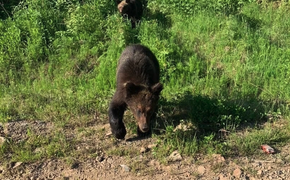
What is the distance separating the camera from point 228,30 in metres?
8.94

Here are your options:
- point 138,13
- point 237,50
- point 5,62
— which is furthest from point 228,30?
point 5,62

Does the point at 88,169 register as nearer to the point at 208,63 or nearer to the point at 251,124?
the point at 251,124

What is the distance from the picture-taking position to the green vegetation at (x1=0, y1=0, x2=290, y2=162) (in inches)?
232

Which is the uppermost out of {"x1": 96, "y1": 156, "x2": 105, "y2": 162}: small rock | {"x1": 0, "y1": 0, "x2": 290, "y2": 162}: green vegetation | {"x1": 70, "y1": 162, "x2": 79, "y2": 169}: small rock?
{"x1": 0, "y1": 0, "x2": 290, "y2": 162}: green vegetation

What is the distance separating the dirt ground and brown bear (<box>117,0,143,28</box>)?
490 cm

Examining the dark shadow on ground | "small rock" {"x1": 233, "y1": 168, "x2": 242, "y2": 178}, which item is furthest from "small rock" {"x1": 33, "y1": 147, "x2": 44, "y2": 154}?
"small rock" {"x1": 233, "y1": 168, "x2": 242, "y2": 178}

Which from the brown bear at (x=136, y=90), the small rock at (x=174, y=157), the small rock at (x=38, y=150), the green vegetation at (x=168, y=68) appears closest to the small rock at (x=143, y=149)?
the green vegetation at (x=168, y=68)

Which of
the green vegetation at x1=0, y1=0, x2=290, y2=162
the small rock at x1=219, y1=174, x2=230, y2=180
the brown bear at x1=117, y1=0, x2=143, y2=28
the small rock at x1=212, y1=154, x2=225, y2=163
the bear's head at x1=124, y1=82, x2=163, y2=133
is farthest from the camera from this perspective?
the brown bear at x1=117, y1=0, x2=143, y2=28

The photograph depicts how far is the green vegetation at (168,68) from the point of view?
5887 millimetres

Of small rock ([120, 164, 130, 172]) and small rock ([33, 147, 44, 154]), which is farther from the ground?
small rock ([33, 147, 44, 154])

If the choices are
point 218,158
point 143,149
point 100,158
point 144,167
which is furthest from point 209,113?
point 100,158

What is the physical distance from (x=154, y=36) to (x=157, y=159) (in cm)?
390

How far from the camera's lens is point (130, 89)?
5383 mm

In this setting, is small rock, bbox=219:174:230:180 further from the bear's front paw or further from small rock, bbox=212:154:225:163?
the bear's front paw
